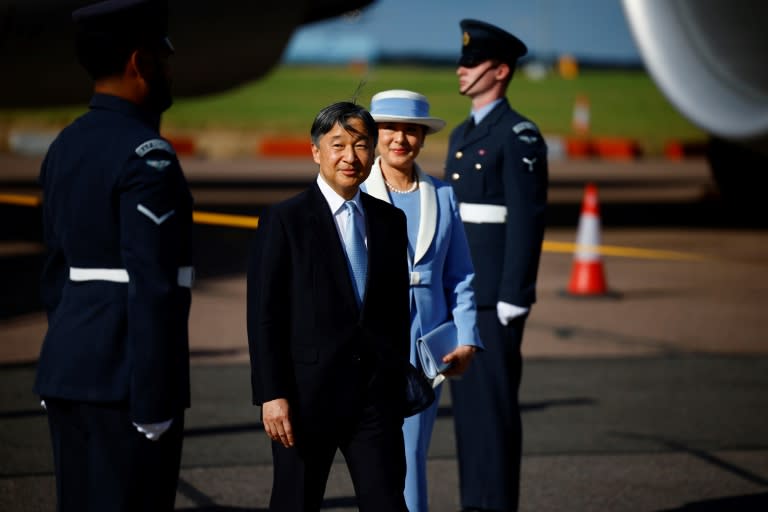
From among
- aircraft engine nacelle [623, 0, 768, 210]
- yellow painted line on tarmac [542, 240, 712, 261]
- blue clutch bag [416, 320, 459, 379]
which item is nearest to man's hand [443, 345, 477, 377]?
blue clutch bag [416, 320, 459, 379]

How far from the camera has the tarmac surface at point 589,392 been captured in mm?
5172

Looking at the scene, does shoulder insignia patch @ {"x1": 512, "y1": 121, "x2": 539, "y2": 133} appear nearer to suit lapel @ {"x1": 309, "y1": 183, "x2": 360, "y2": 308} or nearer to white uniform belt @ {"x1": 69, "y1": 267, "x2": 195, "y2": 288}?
suit lapel @ {"x1": 309, "y1": 183, "x2": 360, "y2": 308}

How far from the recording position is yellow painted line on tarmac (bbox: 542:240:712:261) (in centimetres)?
1274

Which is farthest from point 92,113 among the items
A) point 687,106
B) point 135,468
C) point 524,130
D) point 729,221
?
point 729,221

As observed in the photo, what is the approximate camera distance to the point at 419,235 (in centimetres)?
414

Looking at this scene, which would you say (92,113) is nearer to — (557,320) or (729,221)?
(557,320)

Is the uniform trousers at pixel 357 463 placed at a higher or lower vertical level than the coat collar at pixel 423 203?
lower

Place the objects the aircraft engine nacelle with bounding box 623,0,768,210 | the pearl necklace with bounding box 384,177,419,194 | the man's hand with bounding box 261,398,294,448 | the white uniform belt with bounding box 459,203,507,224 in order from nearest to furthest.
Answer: the man's hand with bounding box 261,398,294,448
the pearl necklace with bounding box 384,177,419,194
the white uniform belt with bounding box 459,203,507,224
the aircraft engine nacelle with bounding box 623,0,768,210

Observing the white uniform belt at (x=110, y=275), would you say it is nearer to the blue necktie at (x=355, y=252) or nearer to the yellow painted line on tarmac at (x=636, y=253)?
the blue necktie at (x=355, y=252)

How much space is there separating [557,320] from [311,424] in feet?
19.9

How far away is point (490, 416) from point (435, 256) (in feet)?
2.85

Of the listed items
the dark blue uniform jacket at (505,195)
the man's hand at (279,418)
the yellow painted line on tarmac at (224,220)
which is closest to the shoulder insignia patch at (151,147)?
the man's hand at (279,418)

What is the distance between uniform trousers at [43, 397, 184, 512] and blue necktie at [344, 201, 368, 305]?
0.62 m

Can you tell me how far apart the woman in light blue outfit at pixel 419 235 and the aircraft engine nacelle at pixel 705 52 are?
6.87 meters
